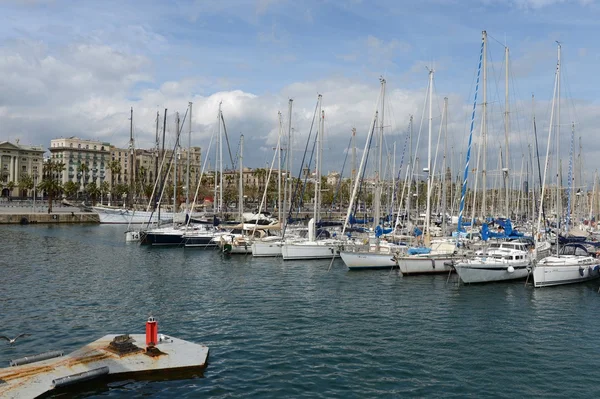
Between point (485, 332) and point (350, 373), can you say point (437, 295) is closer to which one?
point (485, 332)

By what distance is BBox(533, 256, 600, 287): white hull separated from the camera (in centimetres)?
3700

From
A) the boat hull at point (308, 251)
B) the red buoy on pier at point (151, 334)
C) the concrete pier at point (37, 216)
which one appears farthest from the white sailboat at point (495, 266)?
the concrete pier at point (37, 216)

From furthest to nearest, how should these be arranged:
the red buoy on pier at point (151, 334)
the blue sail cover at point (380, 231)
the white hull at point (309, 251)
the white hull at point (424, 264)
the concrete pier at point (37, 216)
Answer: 1. the concrete pier at point (37, 216)
2. the blue sail cover at point (380, 231)
3. the white hull at point (309, 251)
4. the white hull at point (424, 264)
5. the red buoy on pier at point (151, 334)

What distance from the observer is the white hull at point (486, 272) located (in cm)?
3756

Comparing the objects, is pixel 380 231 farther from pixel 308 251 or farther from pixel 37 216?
pixel 37 216

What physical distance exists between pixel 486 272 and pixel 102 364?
1104 inches

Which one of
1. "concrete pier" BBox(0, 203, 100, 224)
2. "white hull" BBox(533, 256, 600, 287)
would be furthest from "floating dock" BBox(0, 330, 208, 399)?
"concrete pier" BBox(0, 203, 100, 224)

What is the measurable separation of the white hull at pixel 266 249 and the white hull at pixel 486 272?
20045 millimetres

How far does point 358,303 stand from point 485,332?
812cm

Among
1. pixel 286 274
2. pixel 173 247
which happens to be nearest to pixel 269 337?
pixel 286 274

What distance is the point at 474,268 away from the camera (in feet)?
124

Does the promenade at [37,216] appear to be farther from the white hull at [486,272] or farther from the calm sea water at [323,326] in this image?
the white hull at [486,272]

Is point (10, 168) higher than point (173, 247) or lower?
higher

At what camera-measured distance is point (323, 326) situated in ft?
86.4
